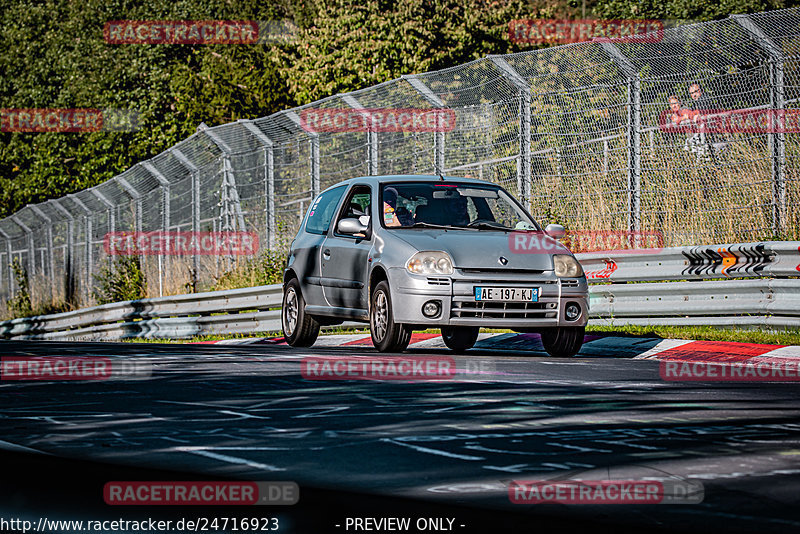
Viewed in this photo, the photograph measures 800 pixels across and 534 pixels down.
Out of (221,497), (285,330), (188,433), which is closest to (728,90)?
(285,330)

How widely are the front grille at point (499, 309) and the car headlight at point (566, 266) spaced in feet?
1.11

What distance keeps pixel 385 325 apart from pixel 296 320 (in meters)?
2.53

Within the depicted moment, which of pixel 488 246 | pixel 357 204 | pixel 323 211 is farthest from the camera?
pixel 323 211

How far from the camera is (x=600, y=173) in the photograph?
14531 millimetres

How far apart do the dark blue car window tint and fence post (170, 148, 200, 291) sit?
9.61 meters

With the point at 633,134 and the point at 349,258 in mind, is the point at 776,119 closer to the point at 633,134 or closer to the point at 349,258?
the point at 633,134

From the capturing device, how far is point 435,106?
15875 mm

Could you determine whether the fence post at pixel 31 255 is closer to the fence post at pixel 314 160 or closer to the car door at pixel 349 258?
the fence post at pixel 314 160

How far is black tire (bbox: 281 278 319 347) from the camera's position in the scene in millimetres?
12688

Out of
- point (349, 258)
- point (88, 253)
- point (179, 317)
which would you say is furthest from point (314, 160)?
point (88, 253)

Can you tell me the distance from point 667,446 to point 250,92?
3361 centimetres

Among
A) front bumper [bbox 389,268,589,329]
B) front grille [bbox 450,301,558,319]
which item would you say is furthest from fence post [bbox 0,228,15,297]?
front grille [bbox 450,301,558,319]

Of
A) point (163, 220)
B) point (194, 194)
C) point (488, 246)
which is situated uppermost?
point (194, 194)

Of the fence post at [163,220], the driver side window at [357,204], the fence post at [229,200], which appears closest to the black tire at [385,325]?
the driver side window at [357,204]
